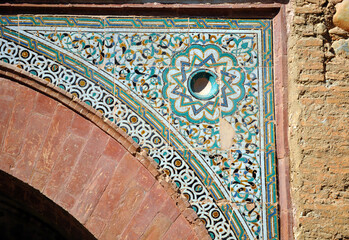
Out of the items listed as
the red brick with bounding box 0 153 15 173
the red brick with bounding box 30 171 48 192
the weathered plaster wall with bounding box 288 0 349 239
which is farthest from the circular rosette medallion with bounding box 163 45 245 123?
the red brick with bounding box 0 153 15 173

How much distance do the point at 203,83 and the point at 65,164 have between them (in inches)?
40.6

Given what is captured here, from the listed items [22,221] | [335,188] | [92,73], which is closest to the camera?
[335,188]

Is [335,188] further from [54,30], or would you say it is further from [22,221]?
[22,221]

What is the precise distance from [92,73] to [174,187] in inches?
36.0

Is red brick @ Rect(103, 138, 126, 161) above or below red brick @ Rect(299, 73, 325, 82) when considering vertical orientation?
below

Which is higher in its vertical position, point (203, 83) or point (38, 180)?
point (203, 83)

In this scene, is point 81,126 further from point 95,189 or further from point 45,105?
point 95,189

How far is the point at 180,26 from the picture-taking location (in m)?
4.06

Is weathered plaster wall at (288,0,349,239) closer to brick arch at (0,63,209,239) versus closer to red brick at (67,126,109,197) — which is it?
brick arch at (0,63,209,239)

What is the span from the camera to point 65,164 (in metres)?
3.80

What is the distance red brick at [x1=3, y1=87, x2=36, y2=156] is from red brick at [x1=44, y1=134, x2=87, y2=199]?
273mm

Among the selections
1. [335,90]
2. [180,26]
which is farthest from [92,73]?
[335,90]

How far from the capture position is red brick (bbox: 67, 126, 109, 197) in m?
3.77

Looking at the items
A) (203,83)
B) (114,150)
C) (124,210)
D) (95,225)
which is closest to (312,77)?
(203,83)
